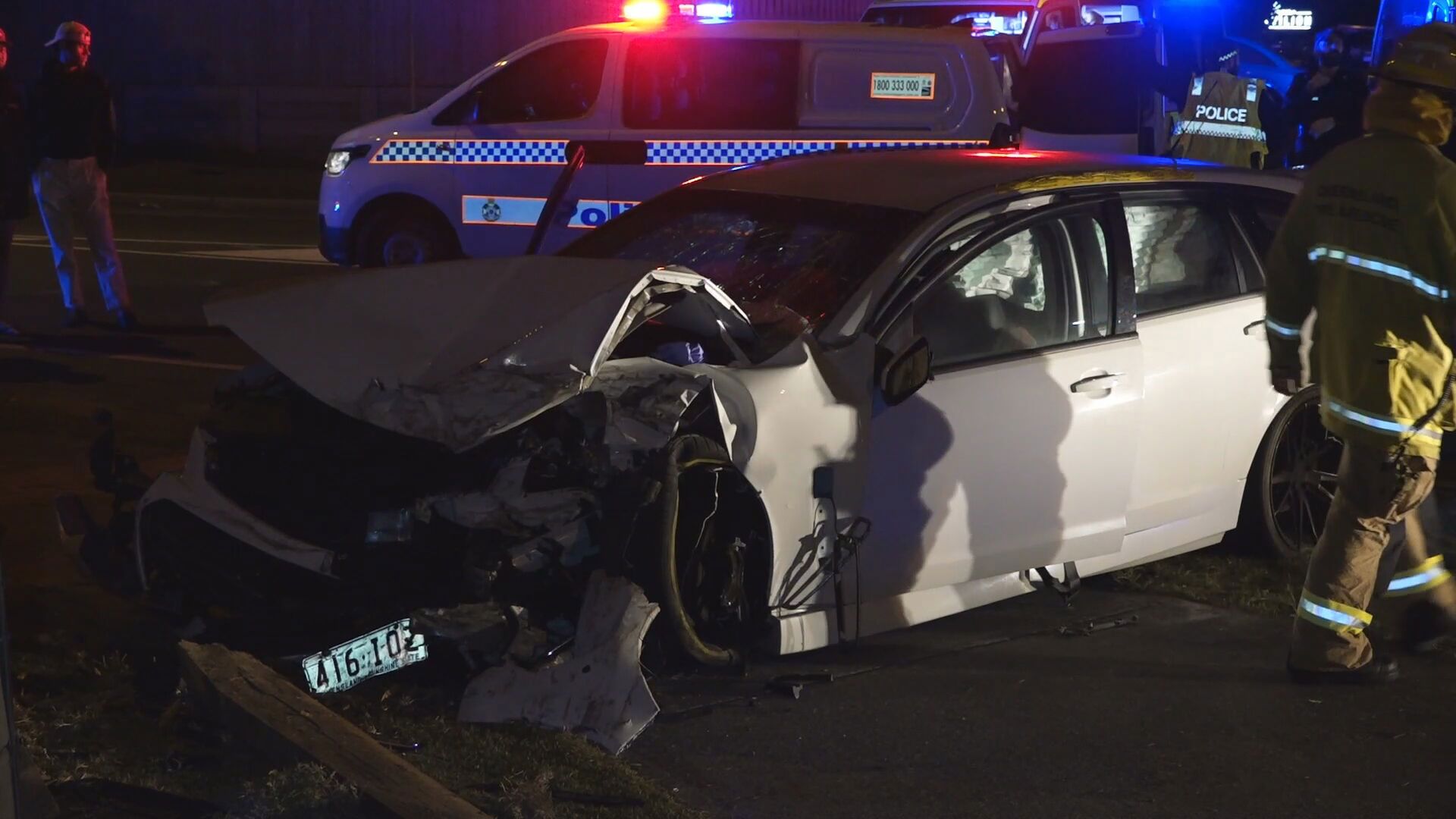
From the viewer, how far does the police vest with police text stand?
948cm

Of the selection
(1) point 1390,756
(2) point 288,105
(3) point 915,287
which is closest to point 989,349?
(3) point 915,287

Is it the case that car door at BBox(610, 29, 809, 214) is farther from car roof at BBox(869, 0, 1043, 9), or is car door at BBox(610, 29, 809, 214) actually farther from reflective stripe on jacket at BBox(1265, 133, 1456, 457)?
reflective stripe on jacket at BBox(1265, 133, 1456, 457)

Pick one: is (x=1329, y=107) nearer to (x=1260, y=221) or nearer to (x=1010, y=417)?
(x=1260, y=221)

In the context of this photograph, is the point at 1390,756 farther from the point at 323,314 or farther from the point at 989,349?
the point at 323,314

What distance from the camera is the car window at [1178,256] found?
539 cm

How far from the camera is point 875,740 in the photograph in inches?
168

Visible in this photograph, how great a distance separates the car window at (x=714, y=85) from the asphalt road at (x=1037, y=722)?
5.68 m

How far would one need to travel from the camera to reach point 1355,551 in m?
4.50

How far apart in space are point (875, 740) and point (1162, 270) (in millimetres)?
2017

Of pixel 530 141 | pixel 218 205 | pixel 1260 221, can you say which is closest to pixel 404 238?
pixel 530 141

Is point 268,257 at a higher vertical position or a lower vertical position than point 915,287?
lower

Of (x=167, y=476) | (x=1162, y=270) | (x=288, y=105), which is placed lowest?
(x=288, y=105)

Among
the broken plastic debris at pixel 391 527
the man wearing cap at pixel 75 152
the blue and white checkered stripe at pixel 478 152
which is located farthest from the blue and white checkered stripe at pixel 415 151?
the broken plastic debris at pixel 391 527

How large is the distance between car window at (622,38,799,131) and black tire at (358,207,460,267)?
1.58 m
